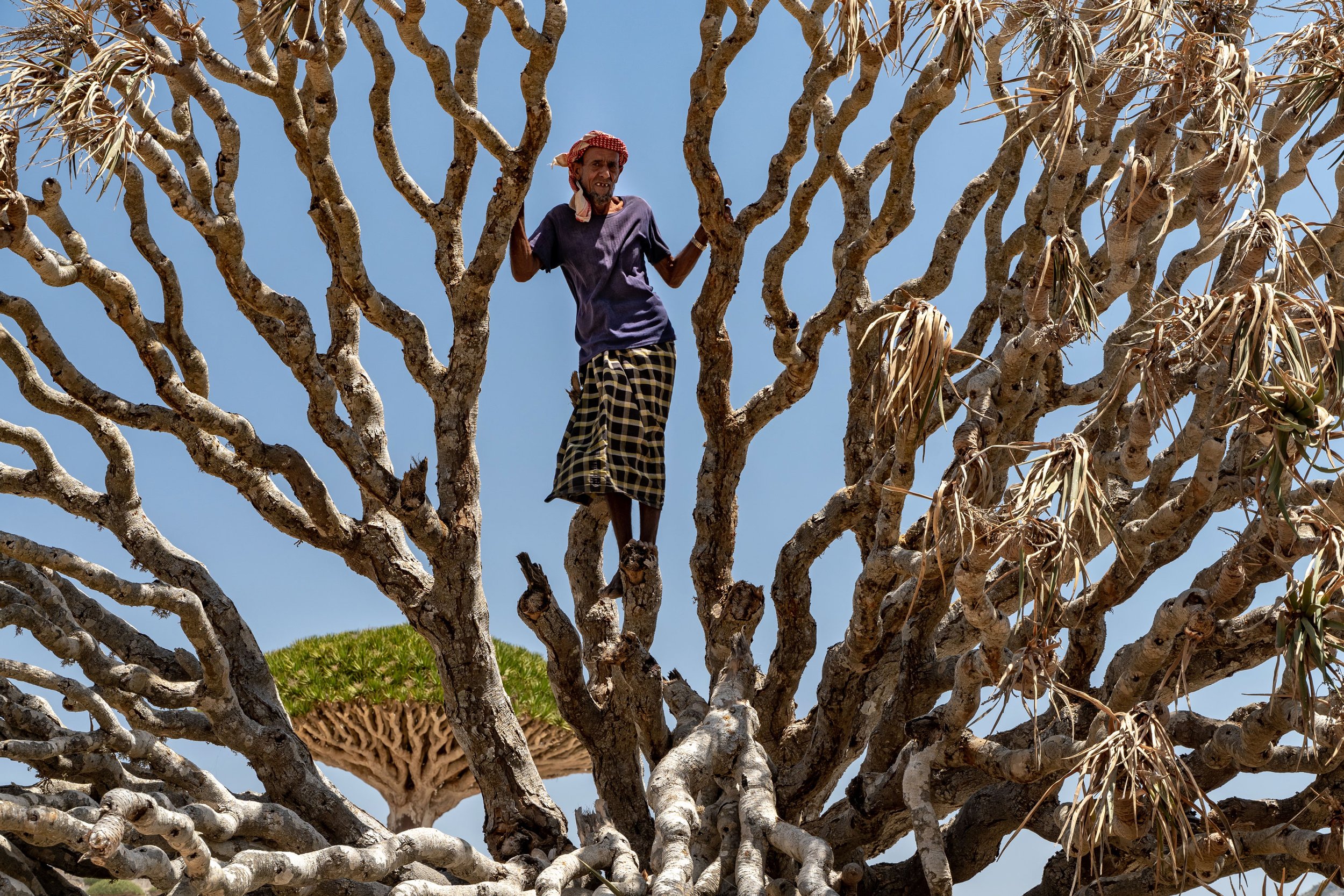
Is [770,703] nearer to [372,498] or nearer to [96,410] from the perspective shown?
[372,498]

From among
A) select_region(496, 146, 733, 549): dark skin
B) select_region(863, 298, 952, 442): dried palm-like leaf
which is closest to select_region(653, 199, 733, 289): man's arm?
select_region(496, 146, 733, 549): dark skin

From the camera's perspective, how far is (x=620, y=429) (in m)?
5.88

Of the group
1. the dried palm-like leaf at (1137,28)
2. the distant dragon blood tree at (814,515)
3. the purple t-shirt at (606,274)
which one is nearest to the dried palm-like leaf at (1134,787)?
the distant dragon blood tree at (814,515)

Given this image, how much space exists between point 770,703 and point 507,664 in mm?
3641

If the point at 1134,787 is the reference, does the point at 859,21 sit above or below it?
above

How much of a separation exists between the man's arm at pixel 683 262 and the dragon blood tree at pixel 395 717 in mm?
3733

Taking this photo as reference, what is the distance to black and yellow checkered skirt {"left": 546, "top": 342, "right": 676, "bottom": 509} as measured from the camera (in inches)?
229

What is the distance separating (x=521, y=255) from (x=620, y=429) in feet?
3.51

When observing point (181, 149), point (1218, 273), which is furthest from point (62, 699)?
point (1218, 273)

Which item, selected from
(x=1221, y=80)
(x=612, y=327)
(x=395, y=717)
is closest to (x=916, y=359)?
(x=1221, y=80)

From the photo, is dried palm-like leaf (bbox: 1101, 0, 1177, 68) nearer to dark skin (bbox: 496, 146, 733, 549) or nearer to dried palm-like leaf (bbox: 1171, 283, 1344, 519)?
dried palm-like leaf (bbox: 1171, 283, 1344, 519)

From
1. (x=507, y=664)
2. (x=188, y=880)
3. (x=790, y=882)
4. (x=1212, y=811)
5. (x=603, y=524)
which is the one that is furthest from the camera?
(x=507, y=664)

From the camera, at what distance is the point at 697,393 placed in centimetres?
663

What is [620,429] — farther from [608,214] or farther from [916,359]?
[916,359]
